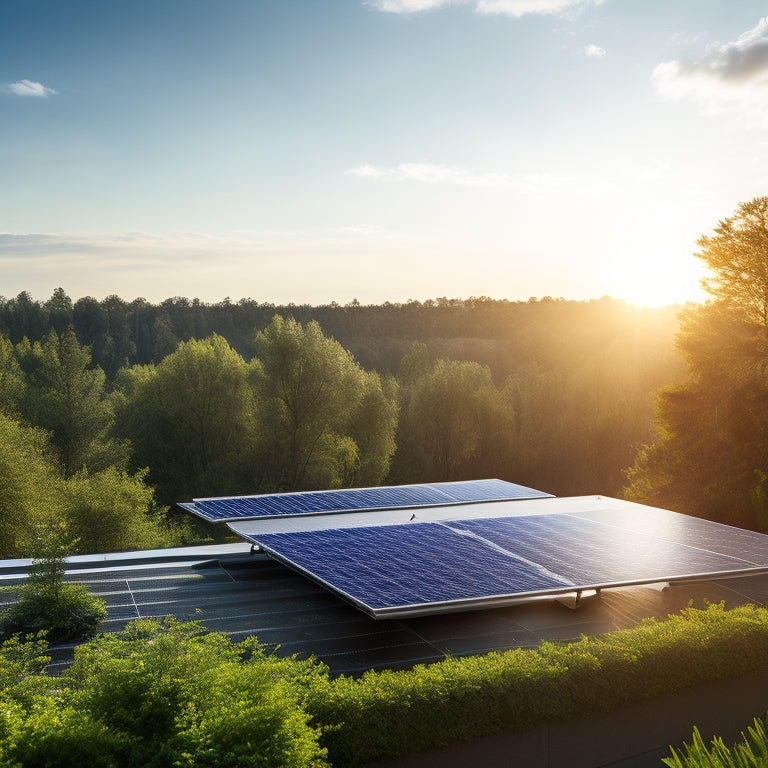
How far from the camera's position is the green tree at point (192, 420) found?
1636 inches

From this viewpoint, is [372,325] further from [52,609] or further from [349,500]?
[52,609]

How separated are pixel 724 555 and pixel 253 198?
75.2 ft

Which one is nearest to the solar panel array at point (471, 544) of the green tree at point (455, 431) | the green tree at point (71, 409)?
the green tree at point (71, 409)

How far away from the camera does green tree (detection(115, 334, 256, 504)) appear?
41562 mm

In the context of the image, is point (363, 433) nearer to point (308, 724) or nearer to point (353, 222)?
point (353, 222)

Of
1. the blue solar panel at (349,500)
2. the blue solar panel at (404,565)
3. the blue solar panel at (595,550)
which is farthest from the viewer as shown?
the blue solar panel at (349,500)

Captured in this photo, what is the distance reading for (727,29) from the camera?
19.2 m

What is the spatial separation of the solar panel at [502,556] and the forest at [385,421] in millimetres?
14126

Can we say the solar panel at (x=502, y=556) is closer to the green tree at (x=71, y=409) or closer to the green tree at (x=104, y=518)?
the green tree at (x=104, y=518)

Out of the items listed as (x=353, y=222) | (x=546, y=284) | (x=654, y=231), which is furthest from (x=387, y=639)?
(x=546, y=284)

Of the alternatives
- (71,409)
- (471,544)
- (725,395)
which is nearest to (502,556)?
(471,544)

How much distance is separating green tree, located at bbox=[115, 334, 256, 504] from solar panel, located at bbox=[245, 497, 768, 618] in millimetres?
29354

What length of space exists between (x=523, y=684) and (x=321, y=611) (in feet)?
10.9

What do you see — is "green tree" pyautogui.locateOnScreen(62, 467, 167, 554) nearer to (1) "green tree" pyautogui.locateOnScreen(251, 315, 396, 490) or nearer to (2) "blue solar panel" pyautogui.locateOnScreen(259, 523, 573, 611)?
(1) "green tree" pyautogui.locateOnScreen(251, 315, 396, 490)
